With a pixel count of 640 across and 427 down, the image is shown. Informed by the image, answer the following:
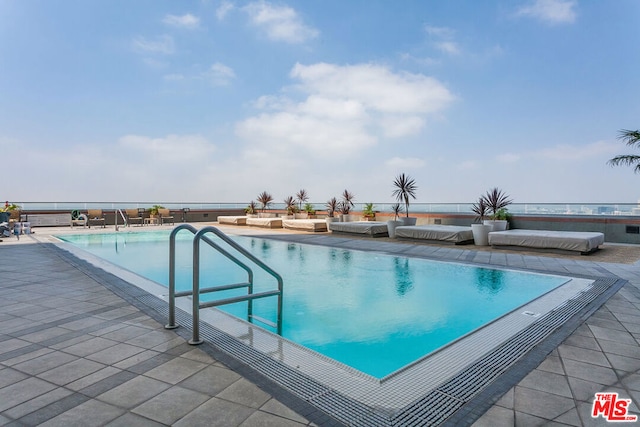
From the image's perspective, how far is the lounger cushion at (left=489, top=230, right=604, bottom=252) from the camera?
7312 millimetres

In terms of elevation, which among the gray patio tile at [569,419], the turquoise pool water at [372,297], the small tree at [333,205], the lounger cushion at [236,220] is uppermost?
the small tree at [333,205]

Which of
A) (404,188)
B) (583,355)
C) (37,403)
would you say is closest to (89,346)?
(37,403)

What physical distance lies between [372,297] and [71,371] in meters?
3.51

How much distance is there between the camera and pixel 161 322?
10.1 feet

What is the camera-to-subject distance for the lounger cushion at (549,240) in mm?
7312

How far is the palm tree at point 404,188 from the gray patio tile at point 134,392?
10891 mm

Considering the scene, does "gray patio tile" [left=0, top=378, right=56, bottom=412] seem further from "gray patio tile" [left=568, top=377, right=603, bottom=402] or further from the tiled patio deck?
"gray patio tile" [left=568, top=377, right=603, bottom=402]

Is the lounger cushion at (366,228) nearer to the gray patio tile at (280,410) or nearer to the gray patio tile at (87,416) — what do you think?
the gray patio tile at (280,410)

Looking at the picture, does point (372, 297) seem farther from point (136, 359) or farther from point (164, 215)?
point (164, 215)

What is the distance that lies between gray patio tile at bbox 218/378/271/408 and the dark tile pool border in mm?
52

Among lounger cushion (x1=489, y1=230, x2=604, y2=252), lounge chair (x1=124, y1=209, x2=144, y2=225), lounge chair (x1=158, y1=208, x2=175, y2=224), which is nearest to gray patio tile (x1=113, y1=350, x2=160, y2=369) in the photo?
lounger cushion (x1=489, y1=230, x2=604, y2=252)

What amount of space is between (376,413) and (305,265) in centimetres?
539

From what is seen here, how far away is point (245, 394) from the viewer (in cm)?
186

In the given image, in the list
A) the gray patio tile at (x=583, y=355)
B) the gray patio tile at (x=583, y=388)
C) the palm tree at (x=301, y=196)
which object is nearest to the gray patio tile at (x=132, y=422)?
the gray patio tile at (x=583, y=388)
